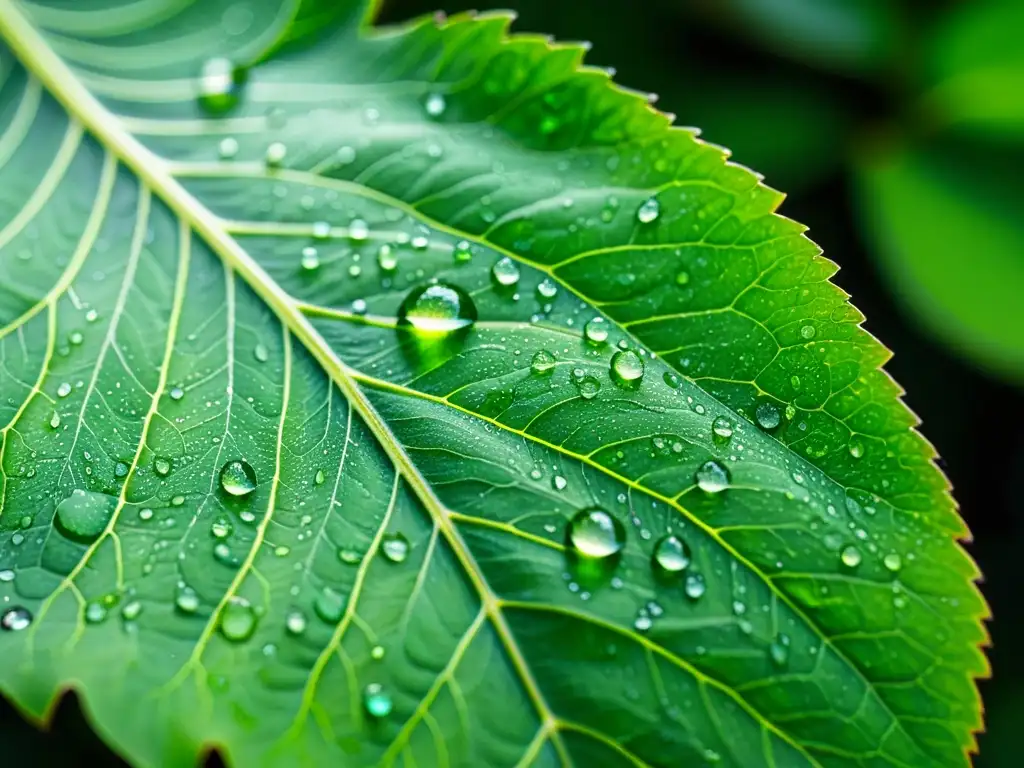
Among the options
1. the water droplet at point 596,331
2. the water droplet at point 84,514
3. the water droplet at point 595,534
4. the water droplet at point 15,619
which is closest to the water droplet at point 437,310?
the water droplet at point 596,331

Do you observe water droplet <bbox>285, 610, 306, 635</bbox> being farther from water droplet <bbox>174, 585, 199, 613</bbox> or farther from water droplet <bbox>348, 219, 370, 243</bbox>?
water droplet <bbox>348, 219, 370, 243</bbox>

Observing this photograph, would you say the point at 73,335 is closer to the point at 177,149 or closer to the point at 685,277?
the point at 177,149

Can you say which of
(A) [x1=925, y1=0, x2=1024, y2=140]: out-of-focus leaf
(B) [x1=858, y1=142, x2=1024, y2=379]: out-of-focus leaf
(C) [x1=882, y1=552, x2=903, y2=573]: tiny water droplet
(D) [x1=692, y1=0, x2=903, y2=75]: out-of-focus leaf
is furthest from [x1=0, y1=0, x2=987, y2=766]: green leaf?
(A) [x1=925, y1=0, x2=1024, y2=140]: out-of-focus leaf

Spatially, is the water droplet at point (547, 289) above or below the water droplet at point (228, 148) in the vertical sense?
below

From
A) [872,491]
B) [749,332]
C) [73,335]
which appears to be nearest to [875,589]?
[872,491]

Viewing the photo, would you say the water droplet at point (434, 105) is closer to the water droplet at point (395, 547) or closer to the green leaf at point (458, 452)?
the green leaf at point (458, 452)
